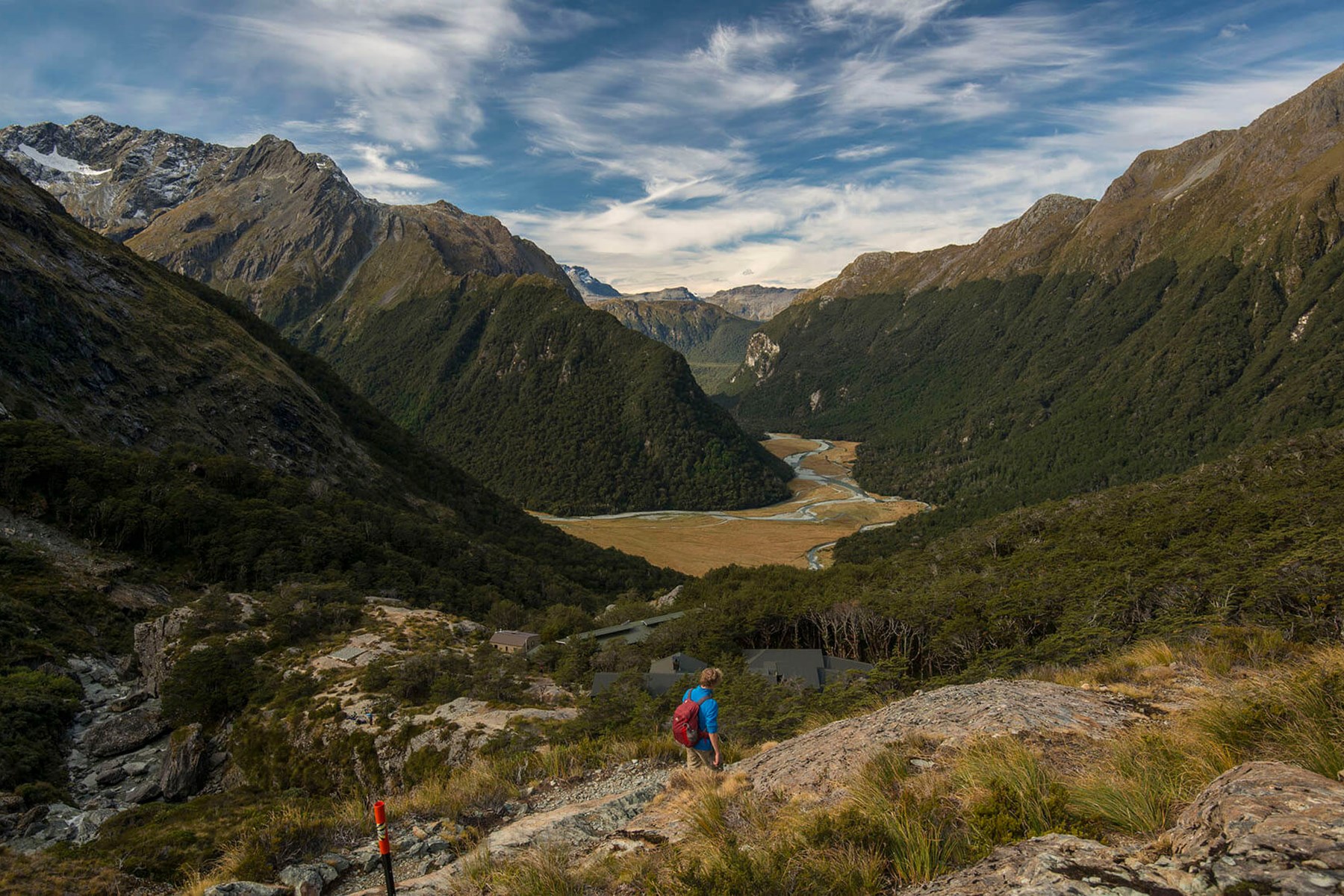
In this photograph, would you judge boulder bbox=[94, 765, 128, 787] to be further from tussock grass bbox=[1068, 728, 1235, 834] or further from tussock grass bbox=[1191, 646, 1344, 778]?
tussock grass bbox=[1191, 646, 1344, 778]

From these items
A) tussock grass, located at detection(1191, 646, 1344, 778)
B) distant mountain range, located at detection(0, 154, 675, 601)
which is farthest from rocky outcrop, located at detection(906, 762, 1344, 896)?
distant mountain range, located at detection(0, 154, 675, 601)

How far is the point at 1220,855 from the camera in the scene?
461 cm

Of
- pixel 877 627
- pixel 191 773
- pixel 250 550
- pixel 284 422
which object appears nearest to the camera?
pixel 191 773

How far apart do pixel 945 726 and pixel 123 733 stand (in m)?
37.7

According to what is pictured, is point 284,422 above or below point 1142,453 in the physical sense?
above

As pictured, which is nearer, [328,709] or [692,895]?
[692,895]

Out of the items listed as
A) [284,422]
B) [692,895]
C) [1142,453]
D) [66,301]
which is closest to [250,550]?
[284,422]

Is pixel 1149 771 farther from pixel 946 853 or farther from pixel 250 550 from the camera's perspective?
pixel 250 550

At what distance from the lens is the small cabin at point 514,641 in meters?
41.6

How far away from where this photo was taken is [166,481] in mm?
57062

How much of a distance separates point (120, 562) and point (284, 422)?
1657 inches

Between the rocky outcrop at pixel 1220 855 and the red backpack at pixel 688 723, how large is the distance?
5.92m

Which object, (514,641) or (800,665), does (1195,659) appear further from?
(514,641)

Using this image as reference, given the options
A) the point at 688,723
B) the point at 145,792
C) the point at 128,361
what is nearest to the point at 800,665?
the point at 688,723
